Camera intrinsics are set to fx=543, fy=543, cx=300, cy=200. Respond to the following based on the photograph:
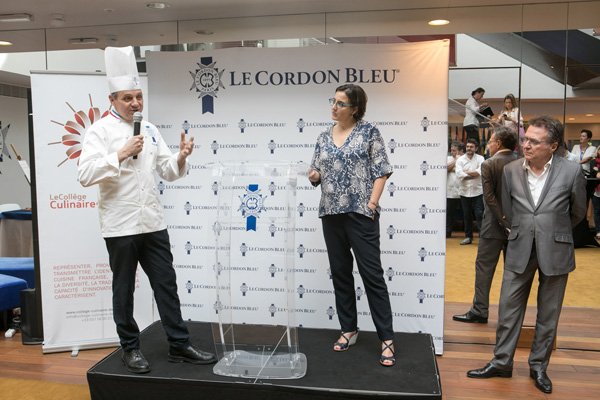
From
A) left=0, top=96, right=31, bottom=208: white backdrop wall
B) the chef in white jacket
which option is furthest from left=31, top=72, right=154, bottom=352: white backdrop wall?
left=0, top=96, right=31, bottom=208: white backdrop wall

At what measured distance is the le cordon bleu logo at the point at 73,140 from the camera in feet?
13.0

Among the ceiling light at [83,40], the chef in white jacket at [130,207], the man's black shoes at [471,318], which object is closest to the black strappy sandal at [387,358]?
the chef in white jacket at [130,207]

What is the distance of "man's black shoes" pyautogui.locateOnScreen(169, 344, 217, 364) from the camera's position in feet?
10.4

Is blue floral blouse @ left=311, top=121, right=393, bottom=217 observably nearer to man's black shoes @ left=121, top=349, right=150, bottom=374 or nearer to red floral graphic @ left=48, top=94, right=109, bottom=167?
man's black shoes @ left=121, top=349, right=150, bottom=374

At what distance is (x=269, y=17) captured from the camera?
14.6ft

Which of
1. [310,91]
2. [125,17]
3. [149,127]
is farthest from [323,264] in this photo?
[125,17]

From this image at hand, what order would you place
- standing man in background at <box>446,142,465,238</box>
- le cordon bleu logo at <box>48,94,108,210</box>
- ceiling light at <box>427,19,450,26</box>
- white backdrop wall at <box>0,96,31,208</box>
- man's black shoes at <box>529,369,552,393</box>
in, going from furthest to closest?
white backdrop wall at <box>0,96,31,208</box> → standing man in background at <box>446,142,465,238</box> → ceiling light at <box>427,19,450,26</box> → le cordon bleu logo at <box>48,94,108,210</box> → man's black shoes at <box>529,369,552,393</box>

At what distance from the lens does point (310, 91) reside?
3.99 m

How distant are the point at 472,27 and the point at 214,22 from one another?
2166mm

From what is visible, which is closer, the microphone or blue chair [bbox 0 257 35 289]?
the microphone

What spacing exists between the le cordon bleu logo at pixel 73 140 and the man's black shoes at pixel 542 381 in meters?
3.30

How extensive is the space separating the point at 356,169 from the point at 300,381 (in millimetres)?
1221

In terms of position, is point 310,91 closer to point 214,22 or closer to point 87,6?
point 214,22

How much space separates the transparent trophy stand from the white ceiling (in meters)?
1.75
